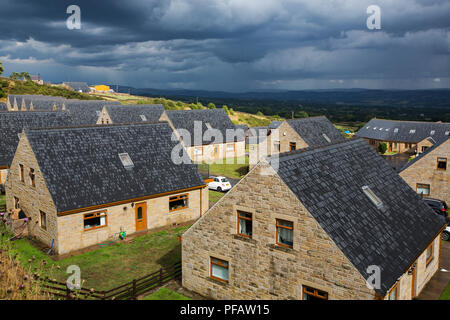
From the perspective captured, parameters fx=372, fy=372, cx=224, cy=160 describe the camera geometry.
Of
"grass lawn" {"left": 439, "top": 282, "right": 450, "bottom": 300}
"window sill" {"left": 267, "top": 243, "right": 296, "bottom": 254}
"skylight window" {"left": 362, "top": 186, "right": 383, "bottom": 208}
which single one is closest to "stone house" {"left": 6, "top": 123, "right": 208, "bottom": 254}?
"window sill" {"left": 267, "top": 243, "right": 296, "bottom": 254}

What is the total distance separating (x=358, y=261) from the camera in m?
13.7

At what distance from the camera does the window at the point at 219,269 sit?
17281 mm

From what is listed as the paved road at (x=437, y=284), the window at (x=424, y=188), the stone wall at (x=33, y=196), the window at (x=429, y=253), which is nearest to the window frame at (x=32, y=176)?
the stone wall at (x=33, y=196)

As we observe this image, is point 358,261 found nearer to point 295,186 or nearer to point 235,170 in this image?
point 295,186

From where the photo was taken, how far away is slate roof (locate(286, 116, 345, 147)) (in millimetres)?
43272

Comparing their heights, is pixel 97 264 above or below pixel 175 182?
below

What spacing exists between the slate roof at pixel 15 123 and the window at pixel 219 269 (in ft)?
93.7

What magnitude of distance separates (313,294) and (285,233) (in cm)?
256

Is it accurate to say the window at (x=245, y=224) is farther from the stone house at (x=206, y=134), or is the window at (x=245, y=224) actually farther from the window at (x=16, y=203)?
the stone house at (x=206, y=134)

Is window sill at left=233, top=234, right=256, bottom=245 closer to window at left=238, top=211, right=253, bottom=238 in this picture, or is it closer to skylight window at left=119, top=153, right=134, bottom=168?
window at left=238, top=211, right=253, bottom=238

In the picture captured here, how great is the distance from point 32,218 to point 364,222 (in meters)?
21.3

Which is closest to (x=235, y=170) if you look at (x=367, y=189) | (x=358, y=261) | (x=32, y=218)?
(x=32, y=218)

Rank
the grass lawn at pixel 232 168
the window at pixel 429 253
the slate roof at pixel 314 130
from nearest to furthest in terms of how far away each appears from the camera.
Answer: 1. the window at pixel 429 253
2. the slate roof at pixel 314 130
3. the grass lawn at pixel 232 168

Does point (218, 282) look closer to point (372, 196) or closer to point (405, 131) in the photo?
point (372, 196)
